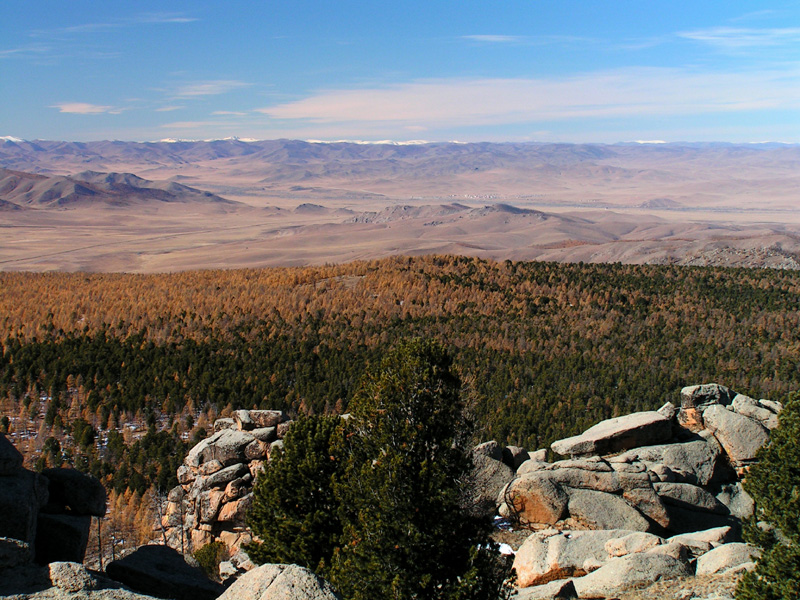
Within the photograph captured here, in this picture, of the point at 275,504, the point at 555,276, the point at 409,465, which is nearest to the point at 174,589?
the point at 275,504

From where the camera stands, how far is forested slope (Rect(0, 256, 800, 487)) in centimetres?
2477

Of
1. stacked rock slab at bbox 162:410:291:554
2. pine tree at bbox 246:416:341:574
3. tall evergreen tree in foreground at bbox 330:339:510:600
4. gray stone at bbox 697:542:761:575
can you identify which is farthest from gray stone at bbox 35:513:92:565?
gray stone at bbox 697:542:761:575

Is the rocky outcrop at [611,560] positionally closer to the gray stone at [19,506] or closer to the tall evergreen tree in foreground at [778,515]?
the tall evergreen tree in foreground at [778,515]

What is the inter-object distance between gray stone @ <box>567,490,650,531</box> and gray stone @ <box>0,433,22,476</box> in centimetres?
1146

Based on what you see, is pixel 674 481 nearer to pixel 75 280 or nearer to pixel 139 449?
pixel 139 449

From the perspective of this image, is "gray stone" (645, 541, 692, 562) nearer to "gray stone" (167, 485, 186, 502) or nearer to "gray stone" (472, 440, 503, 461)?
"gray stone" (472, 440, 503, 461)

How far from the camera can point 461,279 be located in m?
44.3

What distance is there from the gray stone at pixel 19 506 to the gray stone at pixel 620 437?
1348cm

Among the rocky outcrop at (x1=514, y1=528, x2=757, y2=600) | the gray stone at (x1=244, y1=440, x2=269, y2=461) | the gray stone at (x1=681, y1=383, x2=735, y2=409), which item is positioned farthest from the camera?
the gray stone at (x1=681, y1=383, x2=735, y2=409)

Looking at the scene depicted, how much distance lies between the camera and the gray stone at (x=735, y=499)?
18.0 metres

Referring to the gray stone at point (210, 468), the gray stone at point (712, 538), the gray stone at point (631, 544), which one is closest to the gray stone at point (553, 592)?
the gray stone at point (631, 544)

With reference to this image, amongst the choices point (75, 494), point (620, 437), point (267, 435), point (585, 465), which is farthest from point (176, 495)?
point (620, 437)

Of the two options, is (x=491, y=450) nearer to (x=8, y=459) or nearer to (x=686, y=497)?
(x=686, y=497)

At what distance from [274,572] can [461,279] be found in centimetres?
3695
